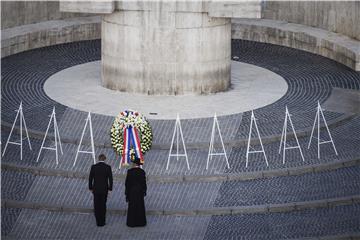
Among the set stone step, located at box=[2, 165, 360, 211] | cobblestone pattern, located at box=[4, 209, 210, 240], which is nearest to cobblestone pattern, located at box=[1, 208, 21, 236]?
cobblestone pattern, located at box=[4, 209, 210, 240]

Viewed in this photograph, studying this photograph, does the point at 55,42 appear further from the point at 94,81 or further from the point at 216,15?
the point at 216,15

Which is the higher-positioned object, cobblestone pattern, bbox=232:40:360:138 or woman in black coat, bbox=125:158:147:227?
cobblestone pattern, bbox=232:40:360:138

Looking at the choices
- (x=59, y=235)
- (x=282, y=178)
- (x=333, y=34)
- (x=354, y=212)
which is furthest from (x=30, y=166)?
(x=333, y=34)

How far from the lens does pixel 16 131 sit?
85.9ft

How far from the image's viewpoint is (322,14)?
3559 centimetres

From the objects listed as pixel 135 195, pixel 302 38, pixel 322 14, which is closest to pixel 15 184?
pixel 135 195

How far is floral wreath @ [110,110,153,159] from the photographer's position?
2447 cm

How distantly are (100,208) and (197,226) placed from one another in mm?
1994

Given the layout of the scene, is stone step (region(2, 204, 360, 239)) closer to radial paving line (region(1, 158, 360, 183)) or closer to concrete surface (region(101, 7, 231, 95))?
radial paving line (region(1, 158, 360, 183))

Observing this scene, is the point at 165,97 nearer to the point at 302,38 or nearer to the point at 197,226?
the point at 197,226

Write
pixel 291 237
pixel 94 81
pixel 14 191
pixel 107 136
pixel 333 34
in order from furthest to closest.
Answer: pixel 333 34
pixel 94 81
pixel 107 136
pixel 14 191
pixel 291 237

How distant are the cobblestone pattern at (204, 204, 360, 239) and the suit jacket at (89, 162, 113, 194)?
224 cm

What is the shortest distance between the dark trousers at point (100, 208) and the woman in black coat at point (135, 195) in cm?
49

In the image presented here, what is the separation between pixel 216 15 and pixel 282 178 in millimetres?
5953
